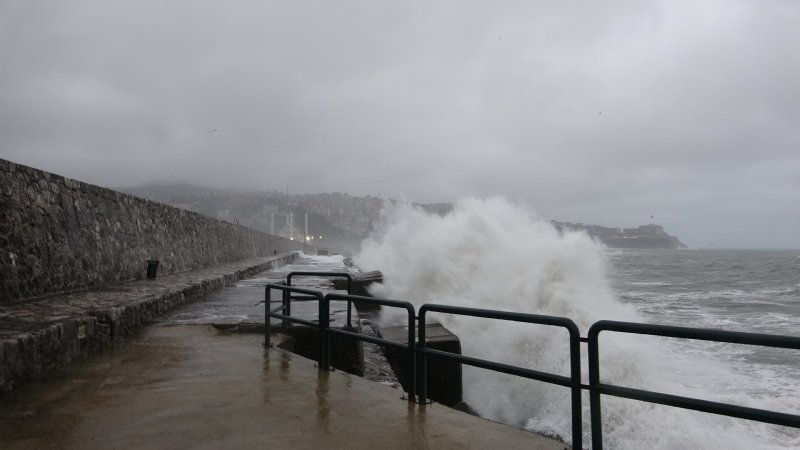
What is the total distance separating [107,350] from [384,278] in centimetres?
968

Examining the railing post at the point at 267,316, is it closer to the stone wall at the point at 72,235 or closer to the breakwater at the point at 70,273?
the breakwater at the point at 70,273

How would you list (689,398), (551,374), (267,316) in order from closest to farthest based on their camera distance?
(689,398), (551,374), (267,316)

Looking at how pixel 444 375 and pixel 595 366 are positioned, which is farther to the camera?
pixel 444 375

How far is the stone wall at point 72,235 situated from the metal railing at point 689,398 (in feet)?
17.8

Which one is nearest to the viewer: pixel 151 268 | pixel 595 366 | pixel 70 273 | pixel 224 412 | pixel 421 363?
pixel 595 366

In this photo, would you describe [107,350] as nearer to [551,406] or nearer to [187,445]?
[187,445]

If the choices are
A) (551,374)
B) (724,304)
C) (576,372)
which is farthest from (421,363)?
(724,304)

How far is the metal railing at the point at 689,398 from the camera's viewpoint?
202cm

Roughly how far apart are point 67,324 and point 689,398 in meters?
4.56

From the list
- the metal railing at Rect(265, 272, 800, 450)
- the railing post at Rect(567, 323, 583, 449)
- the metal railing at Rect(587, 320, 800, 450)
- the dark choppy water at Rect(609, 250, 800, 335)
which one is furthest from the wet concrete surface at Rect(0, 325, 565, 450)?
the dark choppy water at Rect(609, 250, 800, 335)

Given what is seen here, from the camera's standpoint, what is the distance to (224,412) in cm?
317

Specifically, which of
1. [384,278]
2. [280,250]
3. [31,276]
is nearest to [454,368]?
[31,276]

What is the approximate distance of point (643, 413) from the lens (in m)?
5.54

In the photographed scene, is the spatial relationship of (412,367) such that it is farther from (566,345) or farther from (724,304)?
(724,304)
